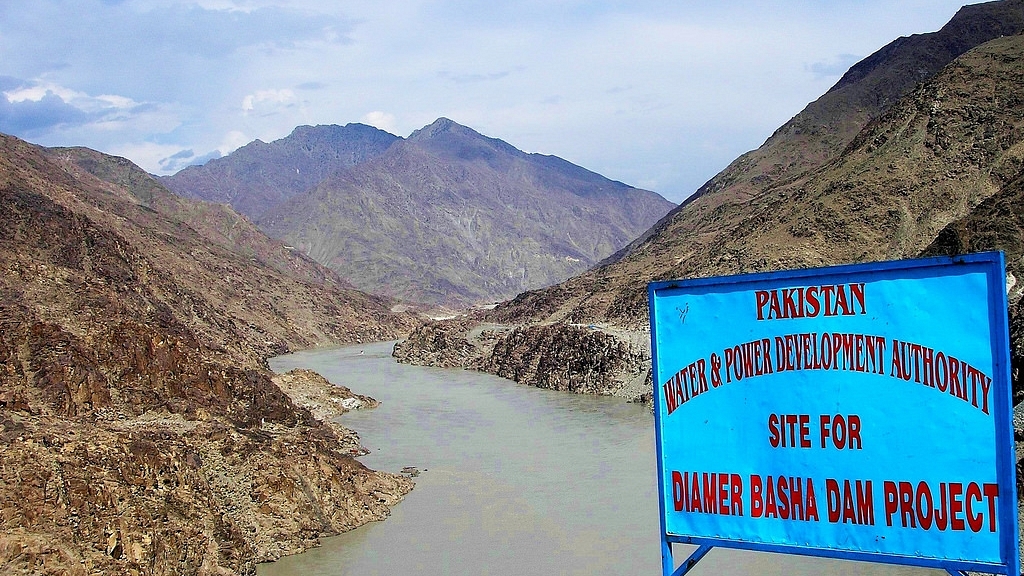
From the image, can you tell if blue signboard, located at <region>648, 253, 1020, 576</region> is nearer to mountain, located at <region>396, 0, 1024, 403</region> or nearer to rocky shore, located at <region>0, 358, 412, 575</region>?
rocky shore, located at <region>0, 358, 412, 575</region>

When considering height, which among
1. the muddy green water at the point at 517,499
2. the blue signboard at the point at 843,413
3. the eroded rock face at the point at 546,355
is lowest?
the muddy green water at the point at 517,499

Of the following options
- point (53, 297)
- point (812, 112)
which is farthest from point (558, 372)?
point (812, 112)

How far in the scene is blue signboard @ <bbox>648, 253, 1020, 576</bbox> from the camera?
5.46 metres

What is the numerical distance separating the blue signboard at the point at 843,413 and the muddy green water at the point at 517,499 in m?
10.2

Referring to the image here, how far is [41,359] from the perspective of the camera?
65.5 ft

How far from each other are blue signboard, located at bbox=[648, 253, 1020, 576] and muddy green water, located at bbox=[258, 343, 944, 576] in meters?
10.2

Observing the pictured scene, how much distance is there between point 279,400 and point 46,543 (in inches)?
523

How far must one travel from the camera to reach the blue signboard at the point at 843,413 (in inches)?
215

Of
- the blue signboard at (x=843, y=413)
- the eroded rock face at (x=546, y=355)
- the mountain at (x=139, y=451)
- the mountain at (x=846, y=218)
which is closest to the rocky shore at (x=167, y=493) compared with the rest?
the mountain at (x=139, y=451)

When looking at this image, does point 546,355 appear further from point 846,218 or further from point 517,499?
point 517,499

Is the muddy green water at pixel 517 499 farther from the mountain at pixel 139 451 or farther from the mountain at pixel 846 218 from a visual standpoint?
the mountain at pixel 846 218

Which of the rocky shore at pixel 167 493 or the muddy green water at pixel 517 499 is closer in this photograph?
the rocky shore at pixel 167 493

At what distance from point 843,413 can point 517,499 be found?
55.3 ft

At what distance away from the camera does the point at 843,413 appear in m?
5.89
